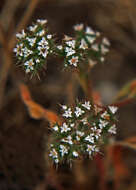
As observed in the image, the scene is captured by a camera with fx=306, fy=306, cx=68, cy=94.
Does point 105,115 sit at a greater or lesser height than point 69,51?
lesser

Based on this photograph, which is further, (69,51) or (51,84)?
(51,84)

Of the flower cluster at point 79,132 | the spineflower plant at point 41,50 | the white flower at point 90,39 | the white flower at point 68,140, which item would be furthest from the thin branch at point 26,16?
the white flower at point 68,140

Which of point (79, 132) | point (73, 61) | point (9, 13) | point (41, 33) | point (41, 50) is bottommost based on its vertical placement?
point (79, 132)

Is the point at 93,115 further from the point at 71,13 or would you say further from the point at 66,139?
the point at 71,13

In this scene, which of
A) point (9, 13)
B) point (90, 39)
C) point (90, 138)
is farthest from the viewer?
point (9, 13)

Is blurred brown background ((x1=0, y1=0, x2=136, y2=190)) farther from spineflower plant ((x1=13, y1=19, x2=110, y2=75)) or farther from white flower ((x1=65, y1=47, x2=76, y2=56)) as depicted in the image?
white flower ((x1=65, y1=47, x2=76, y2=56))

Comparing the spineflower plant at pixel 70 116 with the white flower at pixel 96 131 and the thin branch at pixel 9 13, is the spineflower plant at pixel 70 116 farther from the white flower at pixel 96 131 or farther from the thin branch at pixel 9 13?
the thin branch at pixel 9 13

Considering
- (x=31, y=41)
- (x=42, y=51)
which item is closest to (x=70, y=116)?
(x=42, y=51)

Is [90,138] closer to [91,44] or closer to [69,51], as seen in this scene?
[69,51]
